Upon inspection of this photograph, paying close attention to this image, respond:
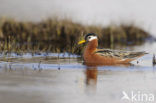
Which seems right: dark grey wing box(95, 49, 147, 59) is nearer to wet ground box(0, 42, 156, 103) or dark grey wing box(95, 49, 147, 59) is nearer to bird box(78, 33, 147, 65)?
bird box(78, 33, 147, 65)

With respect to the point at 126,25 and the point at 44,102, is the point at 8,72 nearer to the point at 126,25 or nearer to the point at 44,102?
the point at 44,102

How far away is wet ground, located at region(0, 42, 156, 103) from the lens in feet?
20.6

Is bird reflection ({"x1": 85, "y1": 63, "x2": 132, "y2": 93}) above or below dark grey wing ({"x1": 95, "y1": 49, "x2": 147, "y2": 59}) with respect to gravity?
below

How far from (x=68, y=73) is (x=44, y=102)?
3174 mm

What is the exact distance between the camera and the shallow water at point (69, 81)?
6.30 m

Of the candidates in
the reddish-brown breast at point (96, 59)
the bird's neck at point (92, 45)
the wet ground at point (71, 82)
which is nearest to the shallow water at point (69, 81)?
the wet ground at point (71, 82)

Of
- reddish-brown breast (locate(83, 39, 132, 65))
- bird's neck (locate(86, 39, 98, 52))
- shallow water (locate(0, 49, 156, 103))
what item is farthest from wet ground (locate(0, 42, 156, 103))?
bird's neck (locate(86, 39, 98, 52))

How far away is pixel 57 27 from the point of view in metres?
23.0

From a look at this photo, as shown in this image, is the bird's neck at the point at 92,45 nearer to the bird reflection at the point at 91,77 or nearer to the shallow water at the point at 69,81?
the shallow water at the point at 69,81

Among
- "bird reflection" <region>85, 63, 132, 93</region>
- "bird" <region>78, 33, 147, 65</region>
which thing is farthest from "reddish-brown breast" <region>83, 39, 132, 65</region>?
"bird reflection" <region>85, 63, 132, 93</region>

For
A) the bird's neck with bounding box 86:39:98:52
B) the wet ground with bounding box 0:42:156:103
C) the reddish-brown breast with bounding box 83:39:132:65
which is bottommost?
the wet ground with bounding box 0:42:156:103

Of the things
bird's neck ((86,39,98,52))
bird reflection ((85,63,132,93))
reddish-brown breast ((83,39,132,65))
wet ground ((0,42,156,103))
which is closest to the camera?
wet ground ((0,42,156,103))

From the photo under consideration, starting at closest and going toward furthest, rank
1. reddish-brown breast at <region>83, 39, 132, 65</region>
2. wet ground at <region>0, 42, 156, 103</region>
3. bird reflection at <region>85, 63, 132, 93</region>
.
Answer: wet ground at <region>0, 42, 156, 103</region>
bird reflection at <region>85, 63, 132, 93</region>
reddish-brown breast at <region>83, 39, 132, 65</region>

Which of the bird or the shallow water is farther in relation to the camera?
the bird
